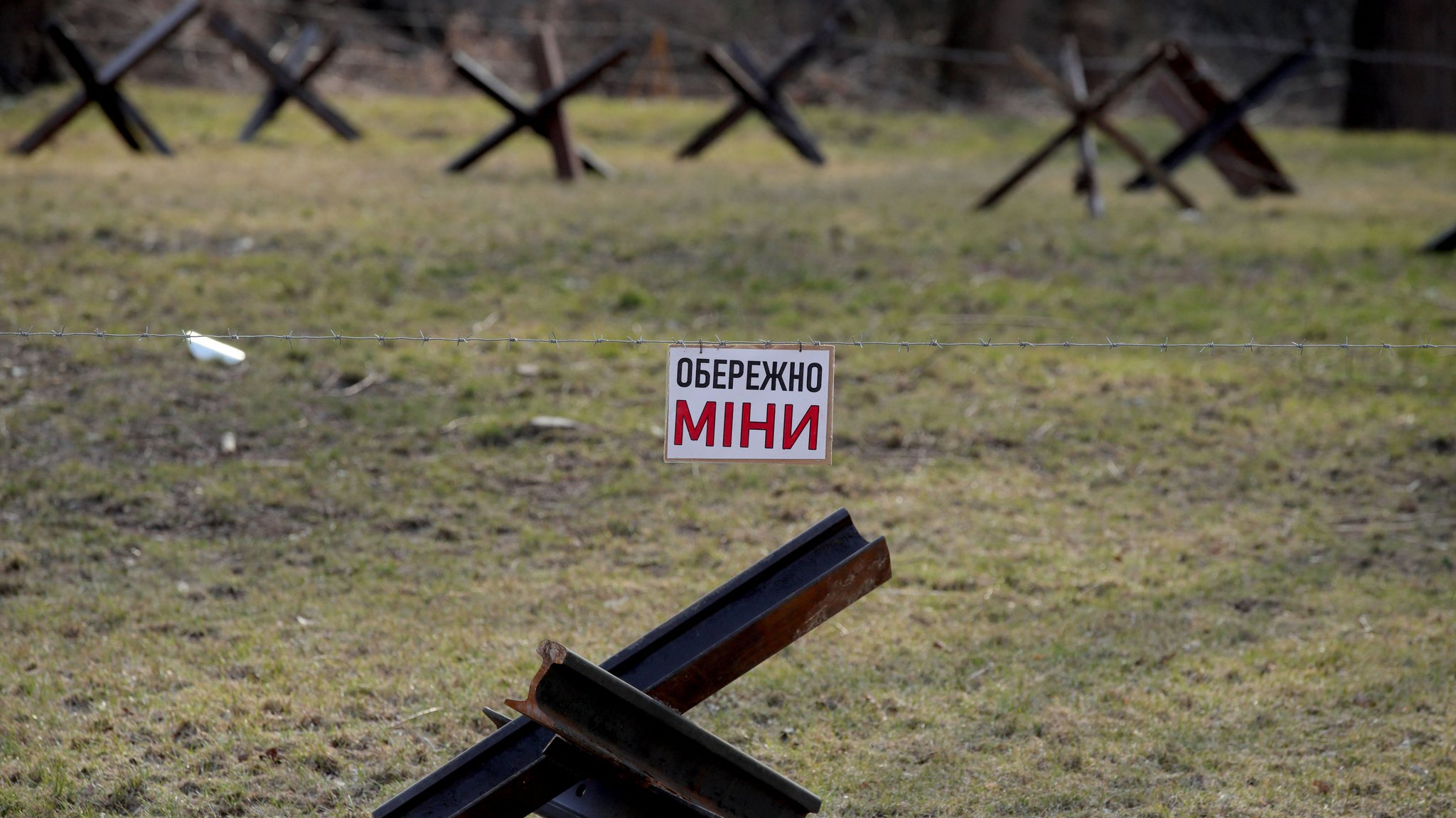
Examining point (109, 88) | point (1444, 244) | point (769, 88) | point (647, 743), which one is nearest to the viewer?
point (647, 743)

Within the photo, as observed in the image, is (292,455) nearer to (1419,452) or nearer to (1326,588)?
(1326,588)

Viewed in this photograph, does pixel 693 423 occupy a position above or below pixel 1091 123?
above

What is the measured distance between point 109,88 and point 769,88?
5.99m

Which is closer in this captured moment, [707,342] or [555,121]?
[707,342]

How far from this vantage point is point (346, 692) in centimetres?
400

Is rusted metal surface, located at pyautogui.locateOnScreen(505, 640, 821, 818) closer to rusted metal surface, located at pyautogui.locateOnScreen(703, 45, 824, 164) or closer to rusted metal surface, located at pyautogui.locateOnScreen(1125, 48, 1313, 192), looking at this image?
rusted metal surface, located at pyautogui.locateOnScreen(1125, 48, 1313, 192)

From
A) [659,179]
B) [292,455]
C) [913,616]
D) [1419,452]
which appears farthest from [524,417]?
[659,179]

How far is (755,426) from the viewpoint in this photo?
3.15 m

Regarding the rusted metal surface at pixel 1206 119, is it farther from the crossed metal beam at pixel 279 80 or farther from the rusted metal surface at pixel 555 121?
the crossed metal beam at pixel 279 80

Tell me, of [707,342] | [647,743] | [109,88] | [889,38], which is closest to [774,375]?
[647,743]

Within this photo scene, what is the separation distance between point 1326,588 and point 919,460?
1835 millimetres

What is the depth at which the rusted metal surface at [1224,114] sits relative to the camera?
10.8 m

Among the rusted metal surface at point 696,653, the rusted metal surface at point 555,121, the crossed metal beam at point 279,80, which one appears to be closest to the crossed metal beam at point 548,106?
the rusted metal surface at point 555,121

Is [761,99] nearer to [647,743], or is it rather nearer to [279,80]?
[279,80]
